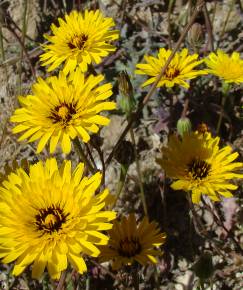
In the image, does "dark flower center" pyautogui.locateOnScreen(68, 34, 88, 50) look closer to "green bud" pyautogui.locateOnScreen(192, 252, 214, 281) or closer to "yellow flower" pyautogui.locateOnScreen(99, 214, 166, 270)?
"yellow flower" pyautogui.locateOnScreen(99, 214, 166, 270)

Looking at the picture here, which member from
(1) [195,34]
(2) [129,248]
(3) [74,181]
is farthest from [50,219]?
(1) [195,34]

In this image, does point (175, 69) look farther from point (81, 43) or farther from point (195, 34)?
point (81, 43)

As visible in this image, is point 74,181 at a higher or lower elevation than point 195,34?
lower

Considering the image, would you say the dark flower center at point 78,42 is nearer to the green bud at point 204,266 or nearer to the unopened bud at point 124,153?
the unopened bud at point 124,153

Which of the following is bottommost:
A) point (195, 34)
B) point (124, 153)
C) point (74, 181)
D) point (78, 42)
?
point (74, 181)

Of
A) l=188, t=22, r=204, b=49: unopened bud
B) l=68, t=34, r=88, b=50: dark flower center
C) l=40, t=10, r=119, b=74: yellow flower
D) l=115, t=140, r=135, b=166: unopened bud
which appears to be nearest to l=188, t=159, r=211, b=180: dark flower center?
l=115, t=140, r=135, b=166: unopened bud
